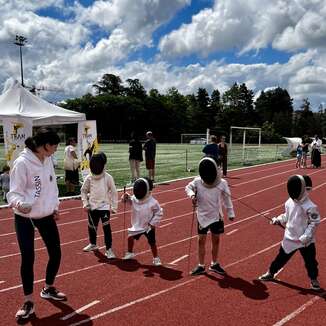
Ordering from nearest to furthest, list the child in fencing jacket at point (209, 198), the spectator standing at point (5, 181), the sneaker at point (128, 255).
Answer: the child in fencing jacket at point (209, 198) < the sneaker at point (128, 255) < the spectator standing at point (5, 181)

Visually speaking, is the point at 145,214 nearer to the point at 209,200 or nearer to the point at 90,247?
the point at 209,200

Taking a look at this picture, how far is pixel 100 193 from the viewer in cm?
680

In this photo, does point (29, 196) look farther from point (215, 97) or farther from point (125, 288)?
point (215, 97)

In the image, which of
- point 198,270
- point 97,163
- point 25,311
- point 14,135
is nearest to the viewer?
point 25,311

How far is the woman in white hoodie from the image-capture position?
14.3 feet

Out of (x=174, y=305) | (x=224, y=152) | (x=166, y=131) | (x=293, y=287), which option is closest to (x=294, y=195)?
(x=293, y=287)

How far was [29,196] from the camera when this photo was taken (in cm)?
441

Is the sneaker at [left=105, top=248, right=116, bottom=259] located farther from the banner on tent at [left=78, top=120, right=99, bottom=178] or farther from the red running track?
the banner on tent at [left=78, top=120, right=99, bottom=178]

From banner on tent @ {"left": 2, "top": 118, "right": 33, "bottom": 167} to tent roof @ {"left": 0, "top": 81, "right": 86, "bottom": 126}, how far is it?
0.97 meters

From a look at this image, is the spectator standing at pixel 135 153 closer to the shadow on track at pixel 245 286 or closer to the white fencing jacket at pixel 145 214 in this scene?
the white fencing jacket at pixel 145 214

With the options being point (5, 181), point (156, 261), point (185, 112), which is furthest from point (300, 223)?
point (185, 112)

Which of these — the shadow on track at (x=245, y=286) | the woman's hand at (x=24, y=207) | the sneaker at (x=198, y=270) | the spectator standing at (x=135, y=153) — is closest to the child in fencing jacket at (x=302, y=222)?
the shadow on track at (x=245, y=286)

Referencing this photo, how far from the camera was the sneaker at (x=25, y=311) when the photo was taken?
438 centimetres

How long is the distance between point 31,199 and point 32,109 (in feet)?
37.5
